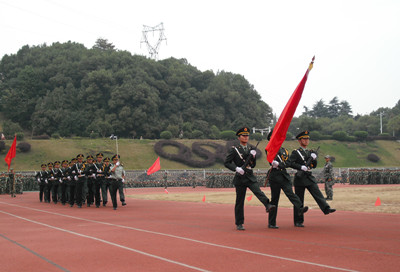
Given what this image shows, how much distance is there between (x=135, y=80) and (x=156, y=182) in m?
35.0

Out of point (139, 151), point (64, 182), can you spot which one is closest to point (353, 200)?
point (64, 182)

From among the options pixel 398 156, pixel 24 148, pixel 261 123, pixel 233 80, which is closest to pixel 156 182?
pixel 24 148

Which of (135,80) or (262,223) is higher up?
(135,80)

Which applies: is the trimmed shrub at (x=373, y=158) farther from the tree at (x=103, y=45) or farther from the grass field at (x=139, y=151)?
the tree at (x=103, y=45)

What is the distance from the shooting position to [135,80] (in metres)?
72.6

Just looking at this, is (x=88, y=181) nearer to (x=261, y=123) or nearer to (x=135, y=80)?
(x=135, y=80)

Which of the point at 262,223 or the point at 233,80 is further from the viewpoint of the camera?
the point at 233,80

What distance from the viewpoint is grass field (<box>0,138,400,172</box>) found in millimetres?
50097

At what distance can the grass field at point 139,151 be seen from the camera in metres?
50.1

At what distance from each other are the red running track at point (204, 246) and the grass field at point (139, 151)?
39.1 meters

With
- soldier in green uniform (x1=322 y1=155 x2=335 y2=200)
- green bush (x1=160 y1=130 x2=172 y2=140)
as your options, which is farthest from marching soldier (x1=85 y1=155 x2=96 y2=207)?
green bush (x1=160 y1=130 x2=172 y2=140)

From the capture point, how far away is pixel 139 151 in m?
56.6

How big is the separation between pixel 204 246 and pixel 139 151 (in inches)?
1973

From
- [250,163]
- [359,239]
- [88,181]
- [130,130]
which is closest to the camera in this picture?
[359,239]
